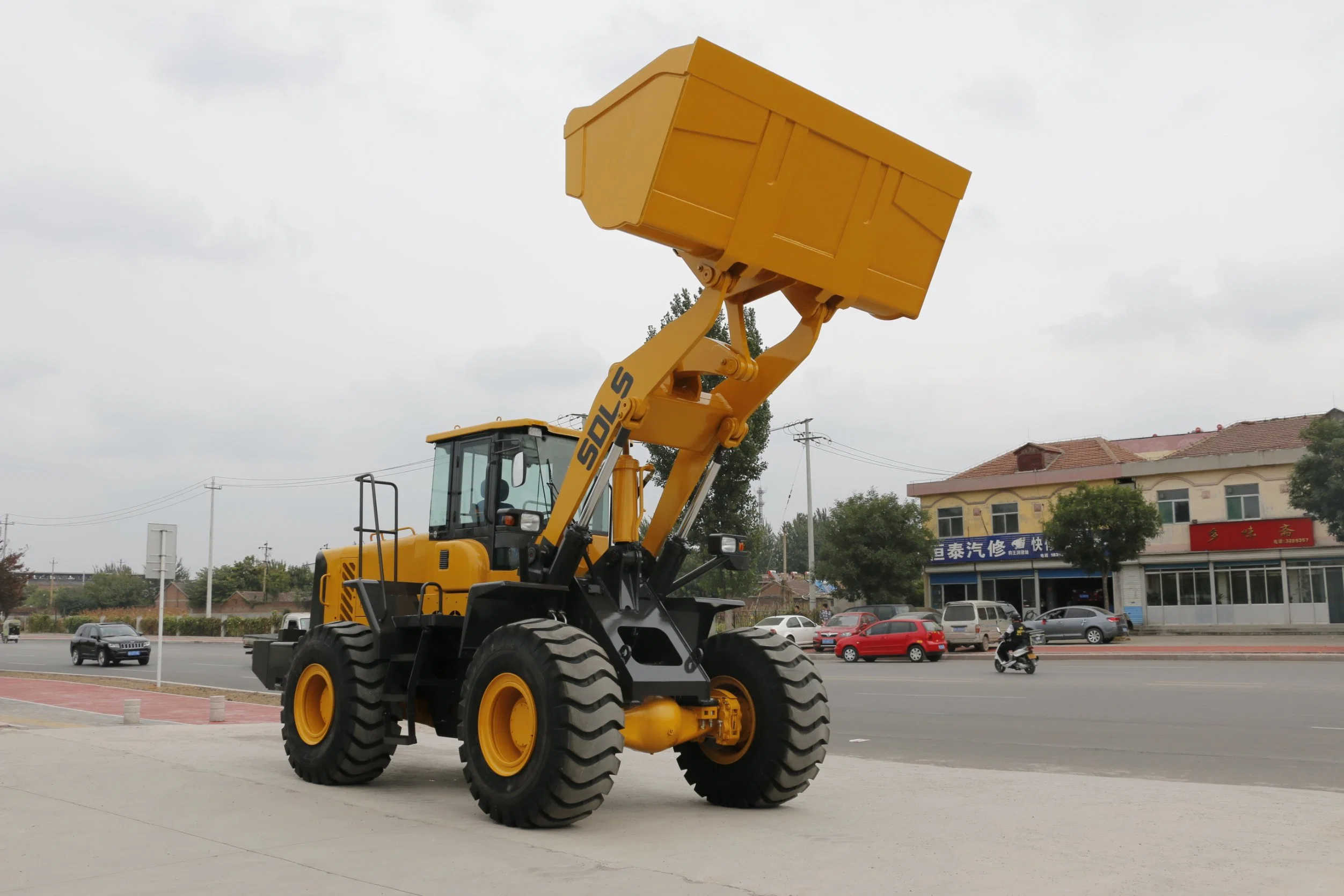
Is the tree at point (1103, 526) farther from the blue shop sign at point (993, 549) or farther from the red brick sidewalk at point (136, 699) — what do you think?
the red brick sidewalk at point (136, 699)

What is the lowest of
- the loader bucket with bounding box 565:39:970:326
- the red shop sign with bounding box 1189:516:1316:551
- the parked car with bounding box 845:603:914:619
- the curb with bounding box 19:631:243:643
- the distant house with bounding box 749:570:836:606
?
the curb with bounding box 19:631:243:643

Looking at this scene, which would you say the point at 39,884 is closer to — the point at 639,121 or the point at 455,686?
the point at 455,686

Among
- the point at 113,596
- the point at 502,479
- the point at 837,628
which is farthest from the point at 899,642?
the point at 113,596

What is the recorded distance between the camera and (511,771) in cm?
770

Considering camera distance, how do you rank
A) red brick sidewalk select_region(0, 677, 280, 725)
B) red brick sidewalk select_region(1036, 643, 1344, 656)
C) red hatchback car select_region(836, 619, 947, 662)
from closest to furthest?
red brick sidewalk select_region(0, 677, 280, 725) < red brick sidewalk select_region(1036, 643, 1344, 656) < red hatchback car select_region(836, 619, 947, 662)

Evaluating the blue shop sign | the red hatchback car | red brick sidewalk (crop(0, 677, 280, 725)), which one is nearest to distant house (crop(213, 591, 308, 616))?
the blue shop sign

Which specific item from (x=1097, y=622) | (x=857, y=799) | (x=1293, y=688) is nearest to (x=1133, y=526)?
(x=1097, y=622)

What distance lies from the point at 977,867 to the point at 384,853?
363 centimetres

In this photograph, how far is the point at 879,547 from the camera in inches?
1955

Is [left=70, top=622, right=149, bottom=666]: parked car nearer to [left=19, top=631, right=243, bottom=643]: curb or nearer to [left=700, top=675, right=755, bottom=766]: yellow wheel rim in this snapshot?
[left=19, top=631, right=243, bottom=643]: curb

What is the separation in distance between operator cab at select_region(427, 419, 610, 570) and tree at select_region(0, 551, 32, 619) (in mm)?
53251

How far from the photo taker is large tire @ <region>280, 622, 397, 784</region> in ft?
30.4

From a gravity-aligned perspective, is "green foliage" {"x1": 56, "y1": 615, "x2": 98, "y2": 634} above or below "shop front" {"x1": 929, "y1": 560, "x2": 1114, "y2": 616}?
below

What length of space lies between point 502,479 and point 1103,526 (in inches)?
1563
